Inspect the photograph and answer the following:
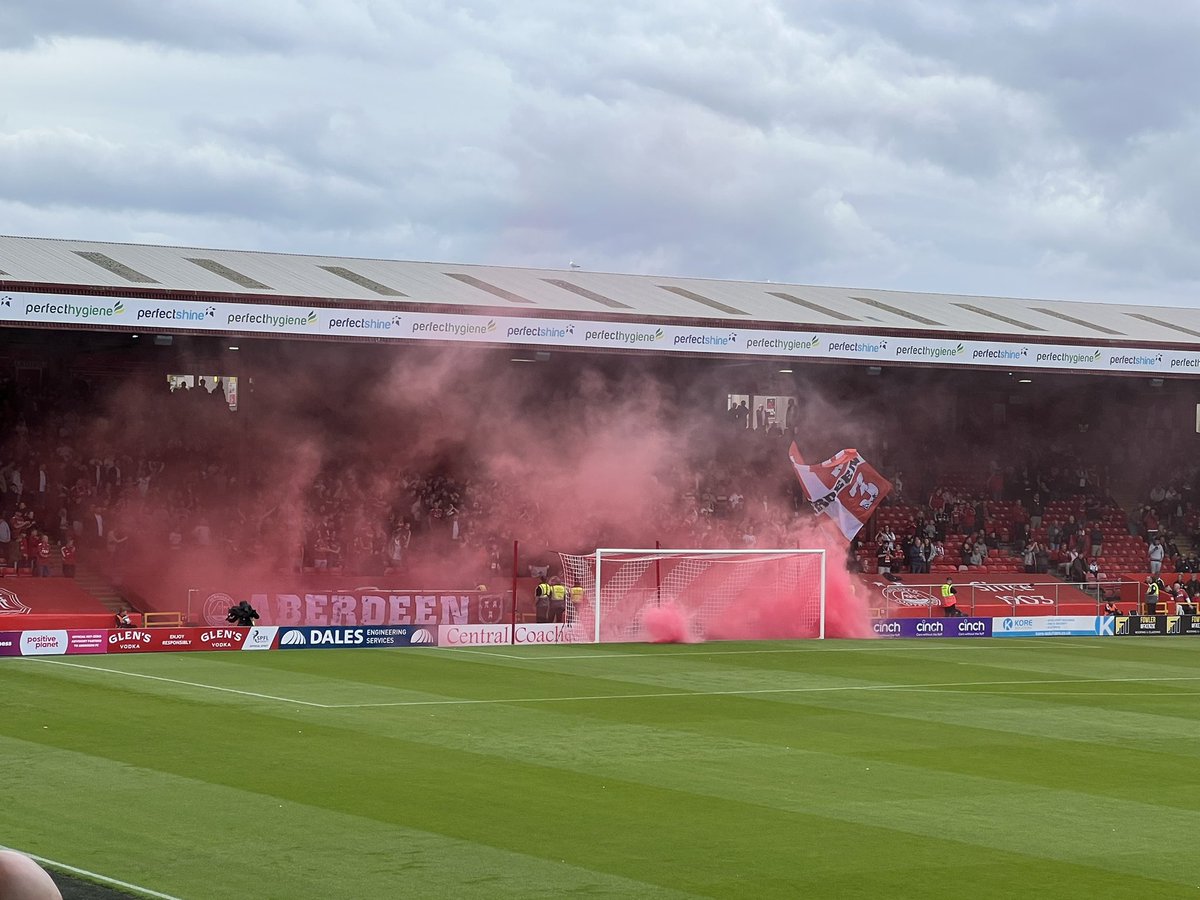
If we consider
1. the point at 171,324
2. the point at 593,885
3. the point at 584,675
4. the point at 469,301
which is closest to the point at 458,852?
the point at 593,885

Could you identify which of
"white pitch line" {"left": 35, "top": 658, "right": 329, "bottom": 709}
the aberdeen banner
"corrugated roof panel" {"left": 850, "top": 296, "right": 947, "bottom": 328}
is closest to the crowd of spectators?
the aberdeen banner

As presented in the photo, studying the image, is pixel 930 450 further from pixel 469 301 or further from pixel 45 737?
pixel 45 737

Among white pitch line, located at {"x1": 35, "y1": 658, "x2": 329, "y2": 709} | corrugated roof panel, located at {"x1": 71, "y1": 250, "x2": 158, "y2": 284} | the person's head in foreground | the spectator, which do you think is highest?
corrugated roof panel, located at {"x1": 71, "y1": 250, "x2": 158, "y2": 284}

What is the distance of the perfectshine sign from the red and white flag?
140 inches

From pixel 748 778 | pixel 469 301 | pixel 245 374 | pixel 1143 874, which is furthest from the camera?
pixel 245 374

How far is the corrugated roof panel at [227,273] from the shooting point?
38.0 metres

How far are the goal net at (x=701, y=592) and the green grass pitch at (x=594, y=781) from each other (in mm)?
7381

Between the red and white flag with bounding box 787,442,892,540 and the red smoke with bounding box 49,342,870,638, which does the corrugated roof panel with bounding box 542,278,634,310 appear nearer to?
the red smoke with bounding box 49,342,870,638

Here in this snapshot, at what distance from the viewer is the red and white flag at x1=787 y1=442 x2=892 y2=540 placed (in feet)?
128

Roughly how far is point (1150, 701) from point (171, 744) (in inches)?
578

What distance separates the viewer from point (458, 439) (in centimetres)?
4353

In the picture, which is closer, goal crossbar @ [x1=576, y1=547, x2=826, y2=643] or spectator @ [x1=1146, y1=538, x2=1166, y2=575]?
goal crossbar @ [x1=576, y1=547, x2=826, y2=643]

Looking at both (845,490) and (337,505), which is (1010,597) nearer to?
(845,490)

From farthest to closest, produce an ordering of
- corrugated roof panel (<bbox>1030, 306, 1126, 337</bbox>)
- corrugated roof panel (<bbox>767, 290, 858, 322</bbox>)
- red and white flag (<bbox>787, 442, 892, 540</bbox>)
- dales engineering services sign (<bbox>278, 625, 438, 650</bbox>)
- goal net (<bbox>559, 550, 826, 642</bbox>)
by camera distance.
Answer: corrugated roof panel (<bbox>1030, 306, 1126, 337</bbox>) → corrugated roof panel (<bbox>767, 290, 858, 322</bbox>) → red and white flag (<bbox>787, 442, 892, 540</bbox>) → goal net (<bbox>559, 550, 826, 642</bbox>) → dales engineering services sign (<bbox>278, 625, 438, 650</bbox>)
